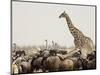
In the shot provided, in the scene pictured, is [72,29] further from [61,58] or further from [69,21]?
[61,58]

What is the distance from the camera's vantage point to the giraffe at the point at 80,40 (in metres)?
2.28

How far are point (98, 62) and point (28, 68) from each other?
2.46 ft

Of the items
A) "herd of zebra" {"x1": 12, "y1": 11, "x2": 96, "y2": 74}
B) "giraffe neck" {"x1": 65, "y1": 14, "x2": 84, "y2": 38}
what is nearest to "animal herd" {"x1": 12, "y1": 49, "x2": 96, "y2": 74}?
"herd of zebra" {"x1": 12, "y1": 11, "x2": 96, "y2": 74}

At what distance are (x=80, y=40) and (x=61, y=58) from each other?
0.89 feet

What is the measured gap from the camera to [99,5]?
2418 mm

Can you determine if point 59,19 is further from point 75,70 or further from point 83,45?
point 75,70

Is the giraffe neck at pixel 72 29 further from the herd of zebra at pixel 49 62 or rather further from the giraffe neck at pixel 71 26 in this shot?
the herd of zebra at pixel 49 62

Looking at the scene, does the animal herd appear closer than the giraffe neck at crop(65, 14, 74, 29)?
Yes

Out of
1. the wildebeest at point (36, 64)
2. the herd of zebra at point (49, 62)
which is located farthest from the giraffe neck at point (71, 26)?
the wildebeest at point (36, 64)

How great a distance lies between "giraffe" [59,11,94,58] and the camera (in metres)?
2.28

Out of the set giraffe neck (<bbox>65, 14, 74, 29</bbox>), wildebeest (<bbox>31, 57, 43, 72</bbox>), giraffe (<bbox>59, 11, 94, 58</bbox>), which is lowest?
wildebeest (<bbox>31, 57, 43, 72</bbox>)

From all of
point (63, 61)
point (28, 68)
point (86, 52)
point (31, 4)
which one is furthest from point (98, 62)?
point (31, 4)

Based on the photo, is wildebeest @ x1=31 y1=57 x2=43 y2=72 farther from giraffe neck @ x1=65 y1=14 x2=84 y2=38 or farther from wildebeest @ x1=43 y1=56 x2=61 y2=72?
giraffe neck @ x1=65 y1=14 x2=84 y2=38

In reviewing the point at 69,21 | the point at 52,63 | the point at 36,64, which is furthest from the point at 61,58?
the point at 69,21
